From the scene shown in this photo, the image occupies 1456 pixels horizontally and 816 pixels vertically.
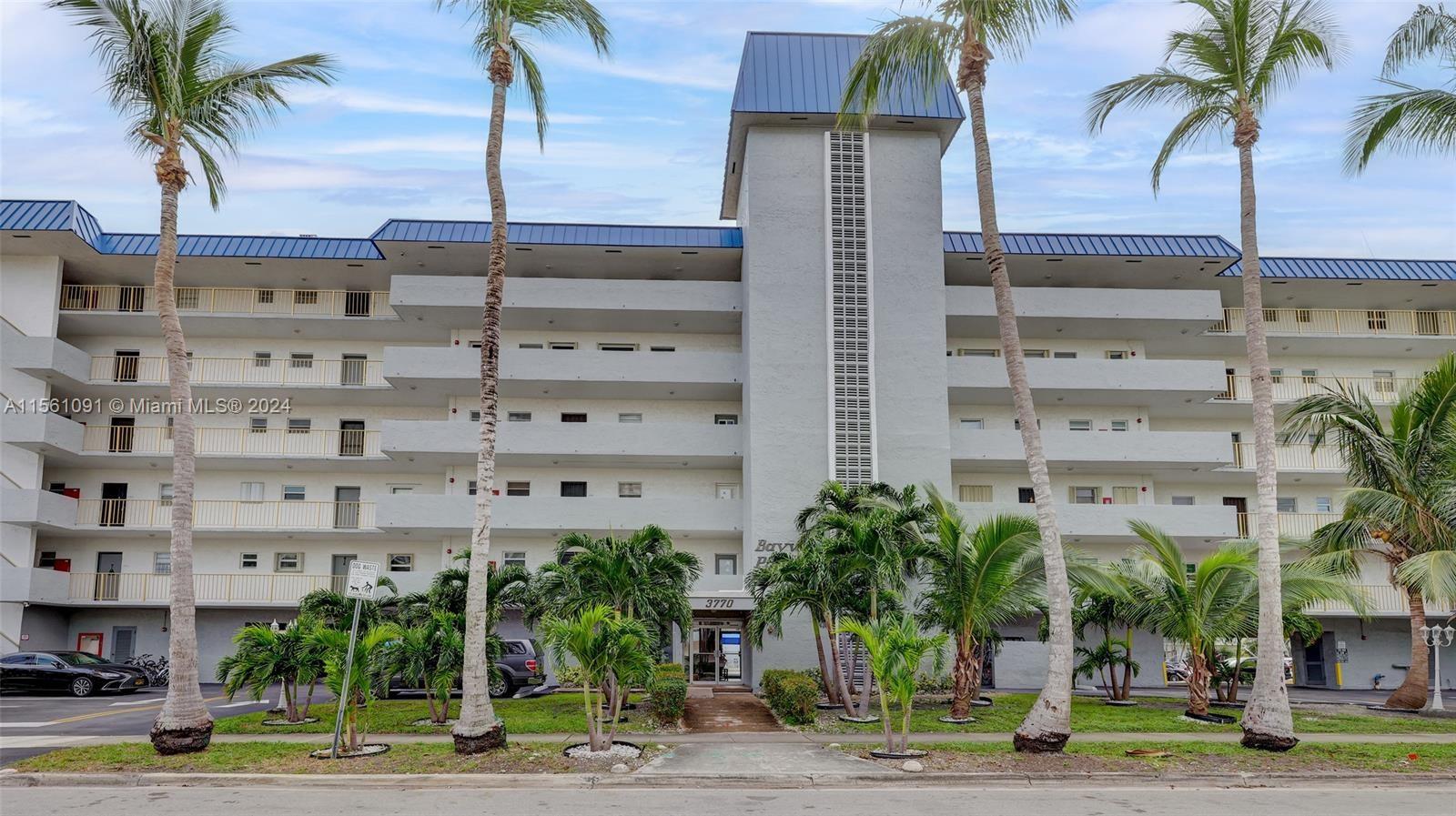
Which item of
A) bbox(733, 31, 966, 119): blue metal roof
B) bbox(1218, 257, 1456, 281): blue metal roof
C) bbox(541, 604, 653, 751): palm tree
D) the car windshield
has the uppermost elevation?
bbox(733, 31, 966, 119): blue metal roof

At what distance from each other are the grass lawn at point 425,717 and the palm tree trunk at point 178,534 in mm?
1983

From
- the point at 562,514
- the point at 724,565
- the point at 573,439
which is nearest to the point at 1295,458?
the point at 724,565

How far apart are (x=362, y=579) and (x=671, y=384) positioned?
1920 cm

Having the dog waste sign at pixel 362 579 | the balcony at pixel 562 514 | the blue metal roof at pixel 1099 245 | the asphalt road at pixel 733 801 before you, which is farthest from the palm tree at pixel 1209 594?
the dog waste sign at pixel 362 579

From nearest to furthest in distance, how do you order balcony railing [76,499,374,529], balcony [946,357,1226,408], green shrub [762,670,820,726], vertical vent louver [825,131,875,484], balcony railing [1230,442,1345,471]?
1. green shrub [762,670,820,726]
2. vertical vent louver [825,131,875,484]
3. balcony [946,357,1226,408]
4. balcony railing [76,499,374,529]
5. balcony railing [1230,442,1345,471]

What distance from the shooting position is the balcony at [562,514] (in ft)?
107

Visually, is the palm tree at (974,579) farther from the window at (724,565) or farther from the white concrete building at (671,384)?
the window at (724,565)

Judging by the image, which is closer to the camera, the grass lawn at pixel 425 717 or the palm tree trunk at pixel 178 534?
the palm tree trunk at pixel 178 534

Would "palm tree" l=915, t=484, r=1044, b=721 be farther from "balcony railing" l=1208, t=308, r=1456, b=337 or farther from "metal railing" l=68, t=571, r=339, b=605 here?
"metal railing" l=68, t=571, r=339, b=605

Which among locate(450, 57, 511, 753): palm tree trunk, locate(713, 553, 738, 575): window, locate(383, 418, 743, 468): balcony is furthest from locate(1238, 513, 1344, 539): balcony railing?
locate(450, 57, 511, 753): palm tree trunk

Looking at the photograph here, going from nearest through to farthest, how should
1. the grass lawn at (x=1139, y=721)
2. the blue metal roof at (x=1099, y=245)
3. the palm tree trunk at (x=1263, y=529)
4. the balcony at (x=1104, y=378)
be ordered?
1. the palm tree trunk at (x=1263, y=529)
2. the grass lawn at (x=1139, y=721)
3. the blue metal roof at (x=1099, y=245)
4. the balcony at (x=1104, y=378)

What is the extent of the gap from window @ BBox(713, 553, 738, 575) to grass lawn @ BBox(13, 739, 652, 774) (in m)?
17.9

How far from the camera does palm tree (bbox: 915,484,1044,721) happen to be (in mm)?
20002

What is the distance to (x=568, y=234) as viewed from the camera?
111ft
